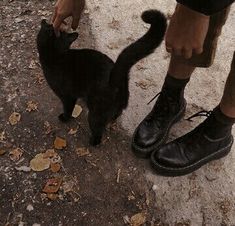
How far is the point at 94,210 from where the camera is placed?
214cm

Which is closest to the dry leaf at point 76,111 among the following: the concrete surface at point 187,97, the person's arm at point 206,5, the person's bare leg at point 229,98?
the concrete surface at point 187,97

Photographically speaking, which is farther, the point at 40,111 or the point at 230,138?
the point at 40,111

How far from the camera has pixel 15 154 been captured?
2357 mm

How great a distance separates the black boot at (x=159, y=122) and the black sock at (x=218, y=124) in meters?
0.26

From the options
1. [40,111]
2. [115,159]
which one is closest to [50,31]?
[40,111]

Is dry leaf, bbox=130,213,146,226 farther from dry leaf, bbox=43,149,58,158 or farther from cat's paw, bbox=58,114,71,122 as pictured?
cat's paw, bbox=58,114,71,122

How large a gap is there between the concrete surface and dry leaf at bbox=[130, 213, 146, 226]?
0.10m

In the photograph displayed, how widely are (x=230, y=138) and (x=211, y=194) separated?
0.33 meters

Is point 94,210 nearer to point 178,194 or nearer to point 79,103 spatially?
point 178,194

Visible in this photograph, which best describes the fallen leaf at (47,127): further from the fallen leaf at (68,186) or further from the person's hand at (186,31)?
the person's hand at (186,31)

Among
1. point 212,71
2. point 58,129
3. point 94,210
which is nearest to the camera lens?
point 94,210

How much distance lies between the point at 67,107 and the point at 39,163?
1.14 ft

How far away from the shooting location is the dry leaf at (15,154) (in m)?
2.34

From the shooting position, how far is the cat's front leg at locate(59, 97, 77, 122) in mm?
2371
